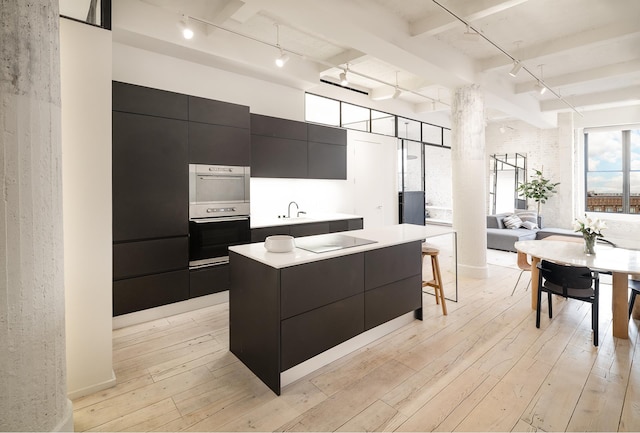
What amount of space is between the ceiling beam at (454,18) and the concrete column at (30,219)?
3.36m

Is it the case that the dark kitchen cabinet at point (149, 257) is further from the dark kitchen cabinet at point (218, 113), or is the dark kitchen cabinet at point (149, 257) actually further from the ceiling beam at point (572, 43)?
the ceiling beam at point (572, 43)

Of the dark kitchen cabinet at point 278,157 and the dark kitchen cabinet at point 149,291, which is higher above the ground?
the dark kitchen cabinet at point 278,157

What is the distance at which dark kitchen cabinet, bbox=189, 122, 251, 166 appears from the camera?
3662 millimetres

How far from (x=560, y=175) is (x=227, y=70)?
8462 millimetres

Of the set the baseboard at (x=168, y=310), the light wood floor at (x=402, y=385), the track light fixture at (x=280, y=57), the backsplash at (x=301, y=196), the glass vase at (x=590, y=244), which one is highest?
the track light fixture at (x=280, y=57)

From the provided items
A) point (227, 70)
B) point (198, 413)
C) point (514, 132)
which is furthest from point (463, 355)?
point (514, 132)

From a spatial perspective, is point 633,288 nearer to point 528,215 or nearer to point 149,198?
point 149,198

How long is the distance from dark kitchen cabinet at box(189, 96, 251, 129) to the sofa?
6092mm

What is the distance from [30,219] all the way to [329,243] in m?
2.01

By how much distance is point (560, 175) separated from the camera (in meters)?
8.48

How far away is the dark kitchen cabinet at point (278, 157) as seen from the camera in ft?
14.4

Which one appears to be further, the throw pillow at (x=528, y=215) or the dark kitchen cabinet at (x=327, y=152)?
the throw pillow at (x=528, y=215)

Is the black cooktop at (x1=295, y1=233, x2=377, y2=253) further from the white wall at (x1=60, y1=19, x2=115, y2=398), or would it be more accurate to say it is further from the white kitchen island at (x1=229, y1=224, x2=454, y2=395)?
the white wall at (x1=60, y1=19, x2=115, y2=398)

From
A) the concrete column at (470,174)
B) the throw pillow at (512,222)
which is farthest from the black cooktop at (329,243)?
the throw pillow at (512,222)
